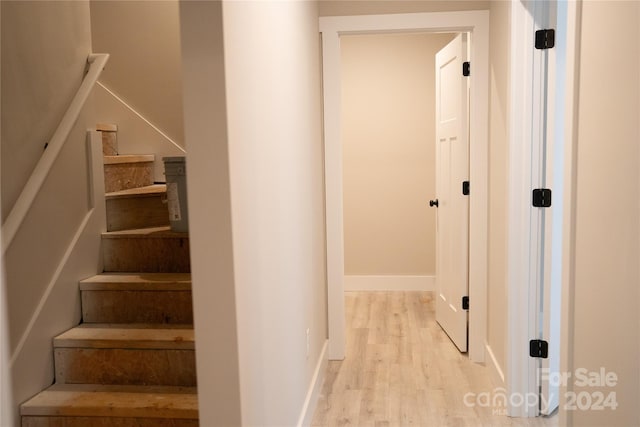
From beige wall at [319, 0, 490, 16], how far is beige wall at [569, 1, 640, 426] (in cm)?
205

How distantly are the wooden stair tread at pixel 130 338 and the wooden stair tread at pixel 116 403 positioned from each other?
184mm

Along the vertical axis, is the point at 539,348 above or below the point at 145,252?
below

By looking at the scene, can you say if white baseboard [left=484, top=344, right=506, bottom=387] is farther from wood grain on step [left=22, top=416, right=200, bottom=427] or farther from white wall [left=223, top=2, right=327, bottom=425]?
wood grain on step [left=22, top=416, right=200, bottom=427]

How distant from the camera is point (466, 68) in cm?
411

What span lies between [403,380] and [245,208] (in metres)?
2.14

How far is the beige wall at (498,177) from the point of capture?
3.41m

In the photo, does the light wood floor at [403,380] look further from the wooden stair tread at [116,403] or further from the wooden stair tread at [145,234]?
the wooden stair tread at [145,234]

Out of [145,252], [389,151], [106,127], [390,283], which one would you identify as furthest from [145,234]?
[390,283]

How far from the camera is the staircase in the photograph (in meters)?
2.53

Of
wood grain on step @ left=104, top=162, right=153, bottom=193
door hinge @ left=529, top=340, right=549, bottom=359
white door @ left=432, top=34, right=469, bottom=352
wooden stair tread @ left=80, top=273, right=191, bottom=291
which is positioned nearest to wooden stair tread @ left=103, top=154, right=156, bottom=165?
wood grain on step @ left=104, top=162, right=153, bottom=193

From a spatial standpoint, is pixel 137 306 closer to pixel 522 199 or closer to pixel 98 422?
pixel 98 422

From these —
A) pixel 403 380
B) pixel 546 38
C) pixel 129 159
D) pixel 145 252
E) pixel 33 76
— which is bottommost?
pixel 403 380

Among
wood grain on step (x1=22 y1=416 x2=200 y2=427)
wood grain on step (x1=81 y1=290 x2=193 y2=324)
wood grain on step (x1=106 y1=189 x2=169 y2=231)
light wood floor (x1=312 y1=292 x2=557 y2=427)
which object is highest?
wood grain on step (x1=106 y1=189 x2=169 y2=231)

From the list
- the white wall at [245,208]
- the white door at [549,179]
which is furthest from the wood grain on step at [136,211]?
the white door at [549,179]
